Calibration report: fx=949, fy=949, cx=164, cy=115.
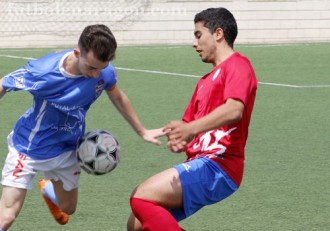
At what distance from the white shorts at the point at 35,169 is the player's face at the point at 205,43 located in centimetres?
132

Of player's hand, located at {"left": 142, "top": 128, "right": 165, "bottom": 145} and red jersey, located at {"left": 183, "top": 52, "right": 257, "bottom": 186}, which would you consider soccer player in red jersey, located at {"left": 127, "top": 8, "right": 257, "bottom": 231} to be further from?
player's hand, located at {"left": 142, "top": 128, "right": 165, "bottom": 145}

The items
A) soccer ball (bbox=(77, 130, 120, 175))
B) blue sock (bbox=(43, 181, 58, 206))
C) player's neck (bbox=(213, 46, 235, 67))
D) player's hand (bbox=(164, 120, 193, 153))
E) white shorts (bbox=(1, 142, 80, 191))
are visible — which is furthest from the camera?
blue sock (bbox=(43, 181, 58, 206))

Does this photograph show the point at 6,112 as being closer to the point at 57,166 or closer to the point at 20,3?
the point at 57,166

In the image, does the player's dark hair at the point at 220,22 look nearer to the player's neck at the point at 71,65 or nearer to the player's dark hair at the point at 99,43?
the player's dark hair at the point at 99,43

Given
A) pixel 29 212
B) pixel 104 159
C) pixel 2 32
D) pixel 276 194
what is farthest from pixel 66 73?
pixel 2 32

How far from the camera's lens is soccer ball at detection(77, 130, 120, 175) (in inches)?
248

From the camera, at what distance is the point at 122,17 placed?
20.6m

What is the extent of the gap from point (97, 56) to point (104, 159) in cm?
93

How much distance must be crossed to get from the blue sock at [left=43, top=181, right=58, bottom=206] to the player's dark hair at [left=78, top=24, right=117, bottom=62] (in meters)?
1.52

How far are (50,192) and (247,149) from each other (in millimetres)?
3362

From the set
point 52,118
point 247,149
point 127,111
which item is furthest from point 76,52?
point 247,149

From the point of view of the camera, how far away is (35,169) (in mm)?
6293

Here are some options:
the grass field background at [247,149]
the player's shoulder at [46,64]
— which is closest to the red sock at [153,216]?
the player's shoulder at [46,64]

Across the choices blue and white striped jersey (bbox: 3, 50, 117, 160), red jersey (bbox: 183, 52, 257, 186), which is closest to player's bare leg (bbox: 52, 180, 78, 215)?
blue and white striped jersey (bbox: 3, 50, 117, 160)
